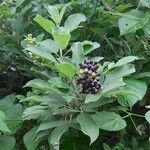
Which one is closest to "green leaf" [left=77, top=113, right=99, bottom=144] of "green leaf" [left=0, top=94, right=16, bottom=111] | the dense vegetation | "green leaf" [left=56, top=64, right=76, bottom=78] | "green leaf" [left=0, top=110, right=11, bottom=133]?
the dense vegetation

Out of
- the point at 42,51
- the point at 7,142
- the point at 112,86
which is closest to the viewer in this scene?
the point at 112,86

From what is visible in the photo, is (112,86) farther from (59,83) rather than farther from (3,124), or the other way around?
(3,124)

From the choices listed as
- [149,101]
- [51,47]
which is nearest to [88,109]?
[51,47]

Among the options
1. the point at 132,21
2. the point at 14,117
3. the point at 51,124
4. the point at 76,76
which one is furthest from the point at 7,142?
the point at 132,21

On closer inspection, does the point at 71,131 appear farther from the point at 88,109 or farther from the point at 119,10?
the point at 119,10

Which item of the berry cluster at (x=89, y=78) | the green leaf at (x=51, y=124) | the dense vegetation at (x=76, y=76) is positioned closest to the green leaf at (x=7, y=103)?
the dense vegetation at (x=76, y=76)

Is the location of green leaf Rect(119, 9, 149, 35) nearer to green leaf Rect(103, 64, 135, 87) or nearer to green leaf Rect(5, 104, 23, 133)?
green leaf Rect(103, 64, 135, 87)

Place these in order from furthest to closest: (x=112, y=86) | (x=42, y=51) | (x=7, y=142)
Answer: (x=7, y=142) < (x=42, y=51) < (x=112, y=86)
